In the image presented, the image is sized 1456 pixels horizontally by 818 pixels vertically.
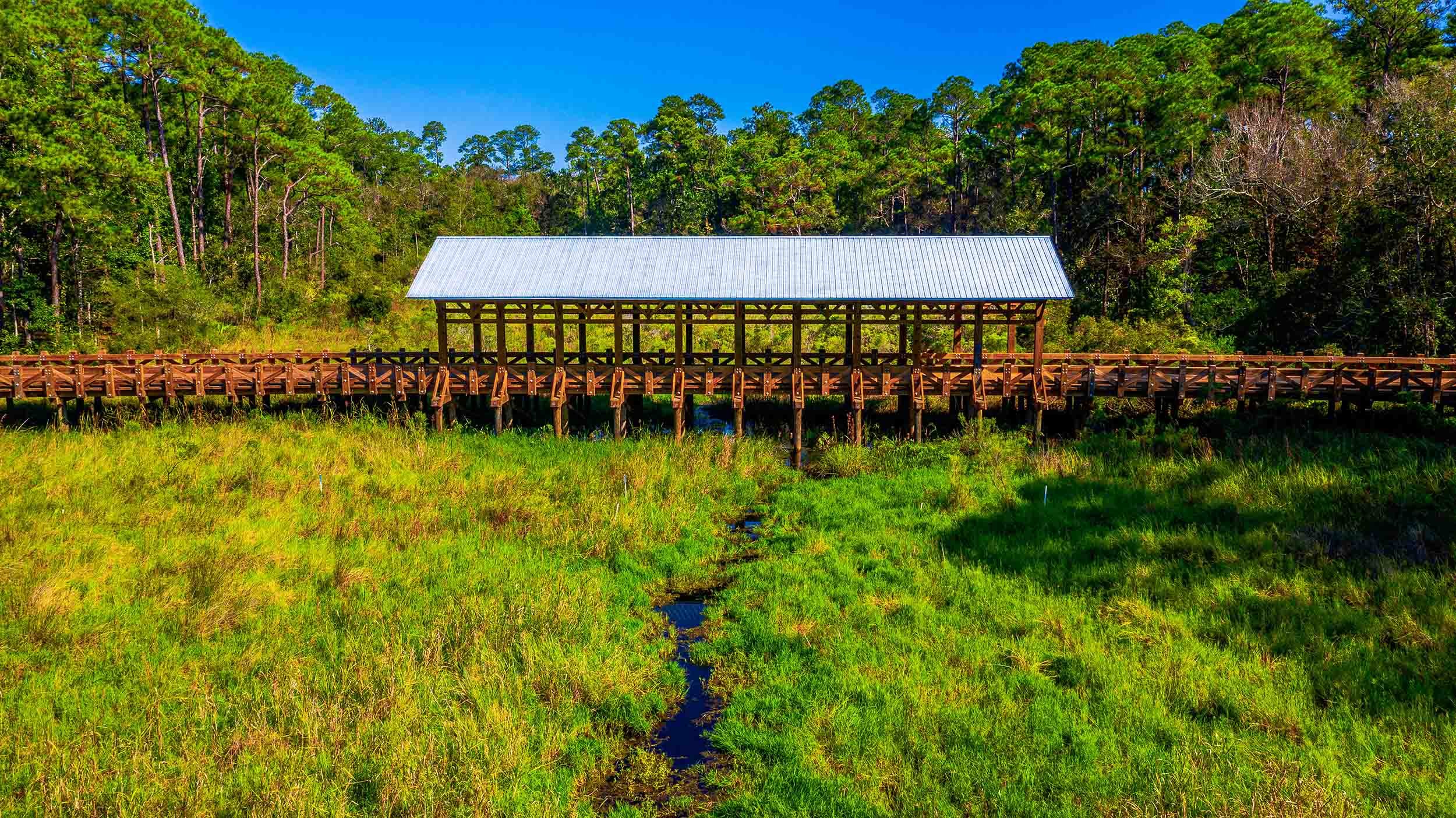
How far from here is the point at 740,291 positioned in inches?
937

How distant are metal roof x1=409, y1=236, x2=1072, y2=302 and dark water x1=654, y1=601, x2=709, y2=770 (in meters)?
13.2

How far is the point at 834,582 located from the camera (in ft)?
44.8

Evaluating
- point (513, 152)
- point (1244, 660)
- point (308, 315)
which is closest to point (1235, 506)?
point (1244, 660)

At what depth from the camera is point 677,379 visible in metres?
23.9

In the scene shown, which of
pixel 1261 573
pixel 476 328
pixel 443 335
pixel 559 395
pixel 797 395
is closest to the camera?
pixel 1261 573

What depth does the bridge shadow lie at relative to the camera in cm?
1011

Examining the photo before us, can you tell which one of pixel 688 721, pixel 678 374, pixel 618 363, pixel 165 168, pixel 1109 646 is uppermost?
pixel 165 168

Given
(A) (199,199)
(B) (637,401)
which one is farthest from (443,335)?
(A) (199,199)

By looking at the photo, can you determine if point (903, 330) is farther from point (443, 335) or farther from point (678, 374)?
point (443, 335)

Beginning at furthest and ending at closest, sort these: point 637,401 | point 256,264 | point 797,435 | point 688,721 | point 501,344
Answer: point 256,264, point 637,401, point 501,344, point 797,435, point 688,721

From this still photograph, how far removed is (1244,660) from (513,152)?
380ft

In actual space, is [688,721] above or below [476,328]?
below

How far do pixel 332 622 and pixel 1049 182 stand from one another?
44.9 m

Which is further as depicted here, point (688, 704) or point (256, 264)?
point (256, 264)
